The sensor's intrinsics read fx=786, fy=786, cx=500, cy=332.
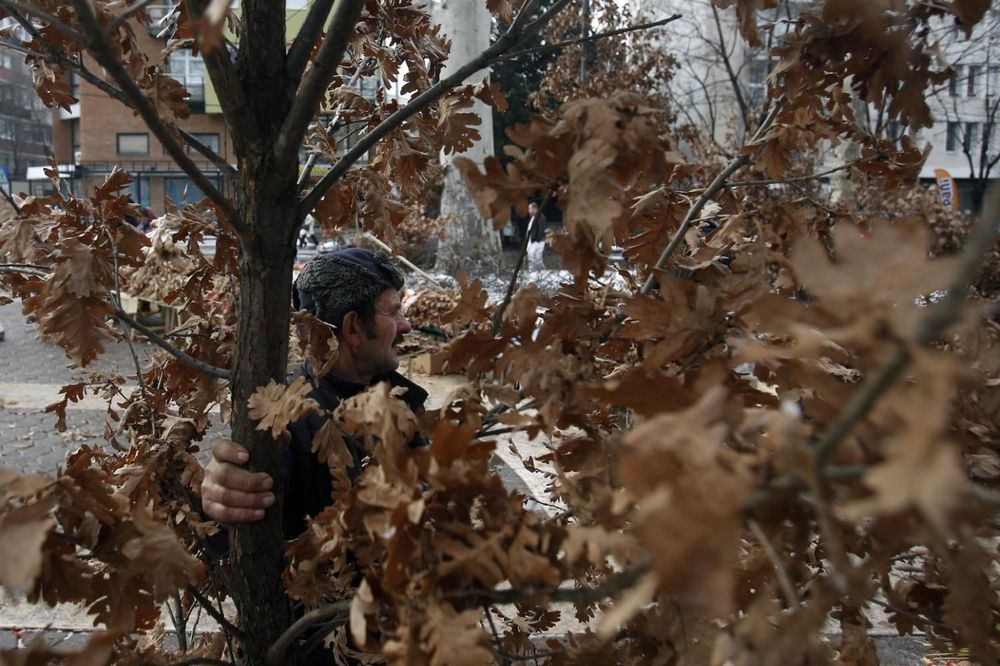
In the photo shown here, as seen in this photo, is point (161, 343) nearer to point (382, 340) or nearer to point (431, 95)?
point (431, 95)

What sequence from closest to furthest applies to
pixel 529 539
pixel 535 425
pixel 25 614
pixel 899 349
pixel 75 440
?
pixel 899 349, pixel 529 539, pixel 535 425, pixel 25 614, pixel 75 440

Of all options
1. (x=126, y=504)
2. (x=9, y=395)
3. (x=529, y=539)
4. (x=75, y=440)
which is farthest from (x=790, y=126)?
(x=9, y=395)

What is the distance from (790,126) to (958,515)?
→ 3.54 ft

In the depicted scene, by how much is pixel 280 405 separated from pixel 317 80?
579 mm

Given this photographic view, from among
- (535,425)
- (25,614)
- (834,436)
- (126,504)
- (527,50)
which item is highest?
(527,50)

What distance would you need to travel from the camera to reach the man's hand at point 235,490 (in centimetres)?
150

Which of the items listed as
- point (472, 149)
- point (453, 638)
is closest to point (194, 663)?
point (453, 638)

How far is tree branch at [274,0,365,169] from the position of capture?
1357 millimetres

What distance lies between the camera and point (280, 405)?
4.39 feet

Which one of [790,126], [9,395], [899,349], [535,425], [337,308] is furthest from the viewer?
[9,395]

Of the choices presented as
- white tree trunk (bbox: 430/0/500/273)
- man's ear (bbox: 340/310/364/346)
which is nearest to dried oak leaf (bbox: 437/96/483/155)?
man's ear (bbox: 340/310/364/346)

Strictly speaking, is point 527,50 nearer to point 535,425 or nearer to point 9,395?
point 535,425

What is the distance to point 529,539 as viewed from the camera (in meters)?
0.92

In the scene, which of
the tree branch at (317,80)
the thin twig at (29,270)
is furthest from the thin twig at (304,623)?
the thin twig at (29,270)
